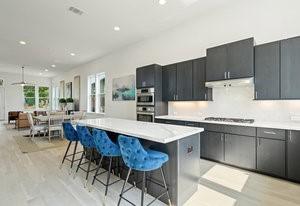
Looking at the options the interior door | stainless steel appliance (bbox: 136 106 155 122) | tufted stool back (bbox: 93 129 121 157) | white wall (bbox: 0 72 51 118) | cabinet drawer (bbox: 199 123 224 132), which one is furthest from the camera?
white wall (bbox: 0 72 51 118)

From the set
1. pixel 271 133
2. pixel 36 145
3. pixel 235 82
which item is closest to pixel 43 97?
pixel 36 145

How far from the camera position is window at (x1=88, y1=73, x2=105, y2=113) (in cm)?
766

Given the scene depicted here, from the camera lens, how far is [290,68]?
2713mm

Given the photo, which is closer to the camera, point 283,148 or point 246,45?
point 283,148

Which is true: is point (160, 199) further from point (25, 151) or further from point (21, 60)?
point (21, 60)

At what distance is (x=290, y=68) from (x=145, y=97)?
124 inches

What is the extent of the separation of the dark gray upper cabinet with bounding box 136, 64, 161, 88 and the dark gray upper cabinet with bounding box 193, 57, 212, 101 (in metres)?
1.09

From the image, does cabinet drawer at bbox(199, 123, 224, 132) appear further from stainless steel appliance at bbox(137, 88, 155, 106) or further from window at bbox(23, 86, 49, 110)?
window at bbox(23, 86, 49, 110)

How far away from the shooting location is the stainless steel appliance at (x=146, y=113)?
450 cm

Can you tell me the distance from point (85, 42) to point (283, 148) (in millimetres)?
5947

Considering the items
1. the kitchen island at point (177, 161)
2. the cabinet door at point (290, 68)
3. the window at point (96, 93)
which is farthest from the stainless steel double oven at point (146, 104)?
the window at point (96, 93)

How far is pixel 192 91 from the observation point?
4027mm

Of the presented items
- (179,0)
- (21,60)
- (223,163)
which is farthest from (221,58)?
(21,60)

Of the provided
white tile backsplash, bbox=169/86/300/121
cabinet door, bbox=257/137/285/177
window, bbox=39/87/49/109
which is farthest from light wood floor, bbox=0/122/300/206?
window, bbox=39/87/49/109
